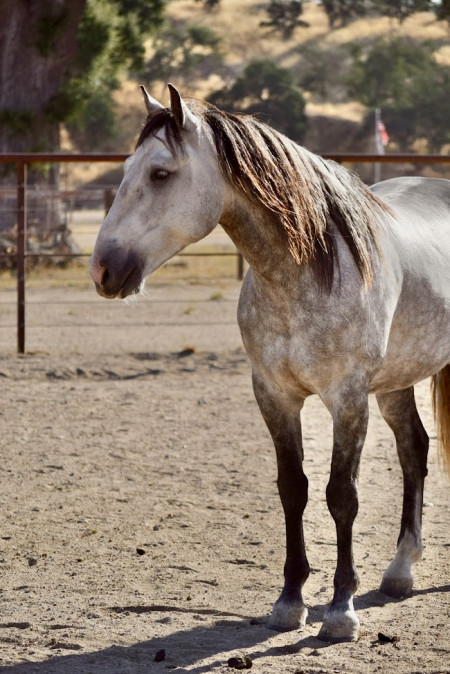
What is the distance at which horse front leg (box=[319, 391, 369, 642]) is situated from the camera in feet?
10.5

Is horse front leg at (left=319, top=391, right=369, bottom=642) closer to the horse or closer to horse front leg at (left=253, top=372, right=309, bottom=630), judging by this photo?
the horse

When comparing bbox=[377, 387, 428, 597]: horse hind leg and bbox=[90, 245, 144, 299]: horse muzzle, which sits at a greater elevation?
bbox=[90, 245, 144, 299]: horse muzzle

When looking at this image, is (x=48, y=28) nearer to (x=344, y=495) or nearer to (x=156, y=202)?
(x=156, y=202)

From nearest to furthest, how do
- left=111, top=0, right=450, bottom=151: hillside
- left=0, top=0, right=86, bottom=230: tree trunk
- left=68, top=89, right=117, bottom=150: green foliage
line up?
left=0, top=0, right=86, bottom=230: tree trunk
left=68, top=89, right=117, bottom=150: green foliage
left=111, top=0, right=450, bottom=151: hillside

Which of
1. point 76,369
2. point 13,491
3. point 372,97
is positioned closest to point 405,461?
point 13,491

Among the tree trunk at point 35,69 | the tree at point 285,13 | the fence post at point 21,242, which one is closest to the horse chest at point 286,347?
the fence post at point 21,242

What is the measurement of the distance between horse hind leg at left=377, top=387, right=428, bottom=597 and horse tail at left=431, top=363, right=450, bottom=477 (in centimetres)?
21

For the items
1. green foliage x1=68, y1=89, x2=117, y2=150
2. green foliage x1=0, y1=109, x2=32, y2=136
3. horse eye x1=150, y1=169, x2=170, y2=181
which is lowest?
green foliage x1=68, y1=89, x2=117, y2=150

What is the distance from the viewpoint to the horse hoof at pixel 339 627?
321 centimetres

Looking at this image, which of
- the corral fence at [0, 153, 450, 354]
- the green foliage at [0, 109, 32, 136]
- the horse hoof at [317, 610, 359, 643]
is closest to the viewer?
the horse hoof at [317, 610, 359, 643]

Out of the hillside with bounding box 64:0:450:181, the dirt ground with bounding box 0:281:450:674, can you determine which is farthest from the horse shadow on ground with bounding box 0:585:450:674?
the hillside with bounding box 64:0:450:181

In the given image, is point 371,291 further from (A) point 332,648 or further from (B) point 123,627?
(B) point 123,627

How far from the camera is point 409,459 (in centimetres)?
398

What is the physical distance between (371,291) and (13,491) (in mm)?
2302
